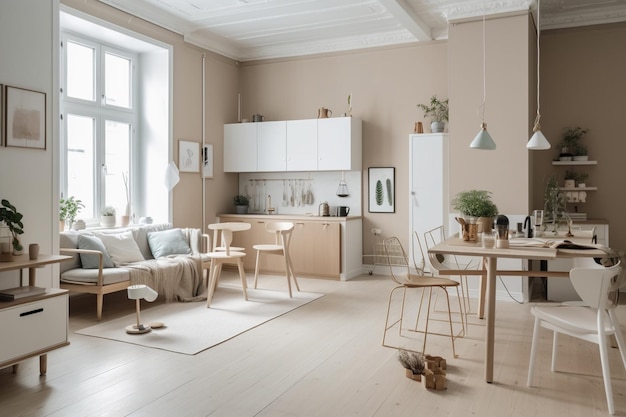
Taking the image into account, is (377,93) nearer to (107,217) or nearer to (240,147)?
(240,147)

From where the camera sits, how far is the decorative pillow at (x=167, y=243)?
6297 millimetres

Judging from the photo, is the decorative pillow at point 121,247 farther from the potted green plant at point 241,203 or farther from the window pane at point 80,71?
the potted green plant at point 241,203

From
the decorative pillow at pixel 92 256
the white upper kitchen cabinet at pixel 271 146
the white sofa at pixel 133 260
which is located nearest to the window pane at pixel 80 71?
the white sofa at pixel 133 260

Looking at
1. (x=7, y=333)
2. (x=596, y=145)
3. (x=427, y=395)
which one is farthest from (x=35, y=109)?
(x=596, y=145)

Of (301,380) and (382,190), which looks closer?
(301,380)

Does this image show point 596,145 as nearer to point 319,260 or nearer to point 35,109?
point 319,260

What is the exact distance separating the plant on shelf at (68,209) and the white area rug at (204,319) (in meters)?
1.23

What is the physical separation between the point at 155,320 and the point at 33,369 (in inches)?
54.8

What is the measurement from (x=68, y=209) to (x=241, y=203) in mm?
2844

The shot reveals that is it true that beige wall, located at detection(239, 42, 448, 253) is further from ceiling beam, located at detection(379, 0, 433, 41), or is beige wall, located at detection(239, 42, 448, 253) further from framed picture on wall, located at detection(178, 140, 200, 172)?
framed picture on wall, located at detection(178, 140, 200, 172)

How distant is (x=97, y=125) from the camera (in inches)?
Result: 251

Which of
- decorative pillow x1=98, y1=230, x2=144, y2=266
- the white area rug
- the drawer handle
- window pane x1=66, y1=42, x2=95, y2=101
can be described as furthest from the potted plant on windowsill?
window pane x1=66, y1=42, x2=95, y2=101

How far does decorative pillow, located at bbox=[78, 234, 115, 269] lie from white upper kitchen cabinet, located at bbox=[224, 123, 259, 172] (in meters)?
2.91

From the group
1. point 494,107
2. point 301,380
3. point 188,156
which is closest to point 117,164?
point 188,156
